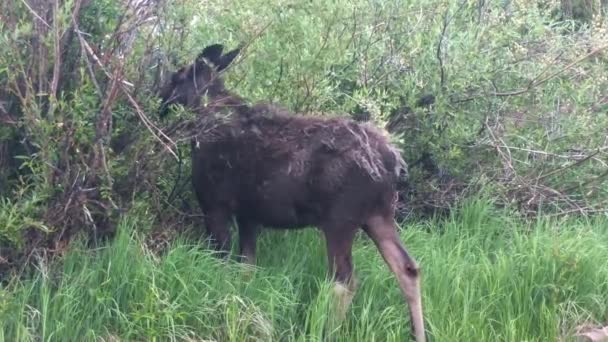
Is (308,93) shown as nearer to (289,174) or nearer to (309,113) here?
(309,113)

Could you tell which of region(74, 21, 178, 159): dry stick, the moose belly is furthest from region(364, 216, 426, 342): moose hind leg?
region(74, 21, 178, 159): dry stick

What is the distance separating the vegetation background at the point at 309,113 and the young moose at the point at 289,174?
23 cm

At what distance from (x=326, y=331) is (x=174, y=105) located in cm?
185

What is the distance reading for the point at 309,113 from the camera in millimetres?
8250

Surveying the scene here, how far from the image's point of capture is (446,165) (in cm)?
911

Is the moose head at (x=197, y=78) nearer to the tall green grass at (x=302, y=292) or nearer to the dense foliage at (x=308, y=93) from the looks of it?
the dense foliage at (x=308, y=93)

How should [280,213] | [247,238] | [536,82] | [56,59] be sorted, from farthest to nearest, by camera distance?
[536,82] < [247,238] < [280,213] < [56,59]

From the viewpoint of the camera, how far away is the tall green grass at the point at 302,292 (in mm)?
6508

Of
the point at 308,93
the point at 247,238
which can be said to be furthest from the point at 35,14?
the point at 308,93

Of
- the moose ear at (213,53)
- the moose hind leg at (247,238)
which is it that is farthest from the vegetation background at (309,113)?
the moose ear at (213,53)

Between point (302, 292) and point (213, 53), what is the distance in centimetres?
178

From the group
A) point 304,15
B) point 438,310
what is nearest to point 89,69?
point 304,15

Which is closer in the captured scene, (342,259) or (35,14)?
(35,14)

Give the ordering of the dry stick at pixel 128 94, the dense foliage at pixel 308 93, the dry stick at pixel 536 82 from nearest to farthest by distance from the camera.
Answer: the dry stick at pixel 128 94, the dense foliage at pixel 308 93, the dry stick at pixel 536 82
